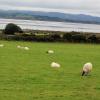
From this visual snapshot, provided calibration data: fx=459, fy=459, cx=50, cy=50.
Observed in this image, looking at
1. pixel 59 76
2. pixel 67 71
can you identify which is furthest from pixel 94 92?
pixel 67 71

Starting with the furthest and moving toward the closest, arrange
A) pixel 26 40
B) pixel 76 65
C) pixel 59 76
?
pixel 26 40
pixel 76 65
pixel 59 76

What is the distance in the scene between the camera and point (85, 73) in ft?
74.6

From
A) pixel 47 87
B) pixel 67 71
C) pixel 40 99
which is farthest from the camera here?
pixel 67 71

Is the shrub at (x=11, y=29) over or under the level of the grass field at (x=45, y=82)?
under

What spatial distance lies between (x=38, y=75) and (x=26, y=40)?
110 ft

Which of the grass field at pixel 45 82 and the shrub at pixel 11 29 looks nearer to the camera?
the grass field at pixel 45 82

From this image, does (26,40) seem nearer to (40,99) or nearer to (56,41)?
(56,41)

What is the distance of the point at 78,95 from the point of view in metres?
16.8

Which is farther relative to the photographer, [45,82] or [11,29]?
[11,29]

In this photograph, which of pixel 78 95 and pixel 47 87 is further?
pixel 47 87

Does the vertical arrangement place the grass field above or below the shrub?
above

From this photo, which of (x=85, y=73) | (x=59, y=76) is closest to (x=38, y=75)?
(x=59, y=76)

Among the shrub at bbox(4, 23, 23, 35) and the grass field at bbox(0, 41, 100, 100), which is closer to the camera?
the grass field at bbox(0, 41, 100, 100)

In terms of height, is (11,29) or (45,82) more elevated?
(45,82)
